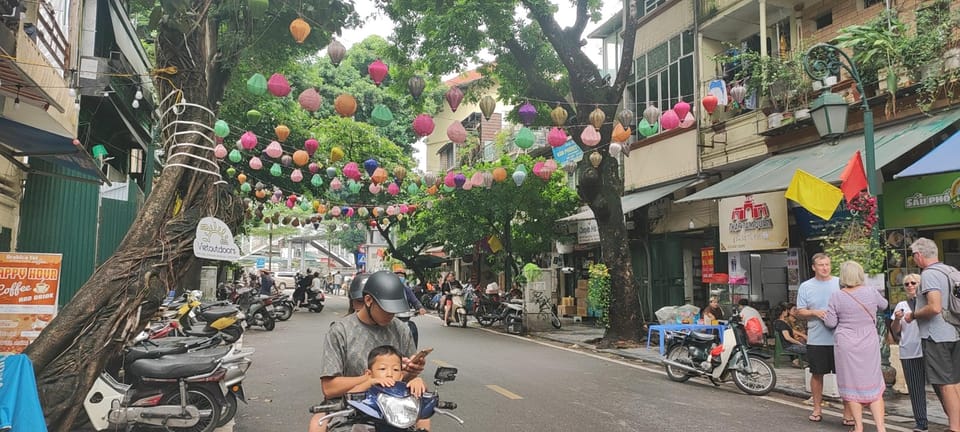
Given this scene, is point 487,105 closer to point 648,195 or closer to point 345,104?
point 345,104

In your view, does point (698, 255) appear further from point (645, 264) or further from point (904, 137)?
point (904, 137)

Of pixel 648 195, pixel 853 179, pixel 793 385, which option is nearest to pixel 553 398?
pixel 793 385

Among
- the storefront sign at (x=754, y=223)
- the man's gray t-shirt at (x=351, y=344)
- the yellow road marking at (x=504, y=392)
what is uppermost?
the storefront sign at (x=754, y=223)

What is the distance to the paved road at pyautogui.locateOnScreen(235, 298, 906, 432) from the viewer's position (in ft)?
21.4

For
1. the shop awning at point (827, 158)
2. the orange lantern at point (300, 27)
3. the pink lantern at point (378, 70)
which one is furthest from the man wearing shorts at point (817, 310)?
the orange lantern at point (300, 27)

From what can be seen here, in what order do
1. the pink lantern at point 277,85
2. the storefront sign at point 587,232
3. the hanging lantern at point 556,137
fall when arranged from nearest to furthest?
1. the pink lantern at point 277,85
2. the hanging lantern at point 556,137
3. the storefront sign at point 587,232

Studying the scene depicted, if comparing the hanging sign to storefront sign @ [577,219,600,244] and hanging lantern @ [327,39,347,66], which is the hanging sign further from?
storefront sign @ [577,219,600,244]

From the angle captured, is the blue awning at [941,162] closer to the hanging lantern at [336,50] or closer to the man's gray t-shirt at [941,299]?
the man's gray t-shirt at [941,299]

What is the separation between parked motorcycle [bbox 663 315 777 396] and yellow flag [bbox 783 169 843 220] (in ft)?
7.43

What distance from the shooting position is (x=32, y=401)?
399cm

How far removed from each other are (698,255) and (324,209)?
1250 centimetres

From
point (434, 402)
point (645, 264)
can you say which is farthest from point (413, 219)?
point (434, 402)

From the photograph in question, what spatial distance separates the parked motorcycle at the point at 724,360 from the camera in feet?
27.5

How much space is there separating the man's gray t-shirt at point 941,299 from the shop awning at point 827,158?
367cm
